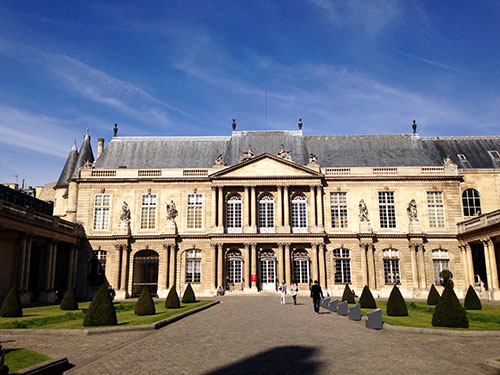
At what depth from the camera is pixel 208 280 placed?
1469 inches

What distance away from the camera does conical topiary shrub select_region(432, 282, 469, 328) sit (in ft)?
48.2

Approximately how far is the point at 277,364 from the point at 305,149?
33723mm

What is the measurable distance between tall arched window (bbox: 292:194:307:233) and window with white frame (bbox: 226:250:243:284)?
520 cm

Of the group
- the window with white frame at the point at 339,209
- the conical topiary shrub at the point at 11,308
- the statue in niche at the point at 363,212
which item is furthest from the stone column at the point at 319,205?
the conical topiary shrub at the point at 11,308

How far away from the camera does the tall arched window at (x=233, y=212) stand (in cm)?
3841

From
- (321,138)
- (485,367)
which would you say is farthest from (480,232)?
(485,367)

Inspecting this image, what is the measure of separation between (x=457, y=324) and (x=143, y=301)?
11982 millimetres

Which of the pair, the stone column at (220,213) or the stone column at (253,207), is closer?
the stone column at (220,213)

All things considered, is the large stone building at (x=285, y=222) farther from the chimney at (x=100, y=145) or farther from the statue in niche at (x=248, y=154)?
the chimney at (x=100, y=145)

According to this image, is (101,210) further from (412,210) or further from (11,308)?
(412,210)

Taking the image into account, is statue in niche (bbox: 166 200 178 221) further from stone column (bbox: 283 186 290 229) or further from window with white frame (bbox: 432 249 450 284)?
window with white frame (bbox: 432 249 450 284)

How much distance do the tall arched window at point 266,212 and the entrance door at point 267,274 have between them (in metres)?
2.75

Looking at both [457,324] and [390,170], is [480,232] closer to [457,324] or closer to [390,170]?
[390,170]

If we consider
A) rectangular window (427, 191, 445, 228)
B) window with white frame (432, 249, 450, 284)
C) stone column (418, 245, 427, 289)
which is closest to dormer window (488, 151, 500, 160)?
rectangular window (427, 191, 445, 228)
